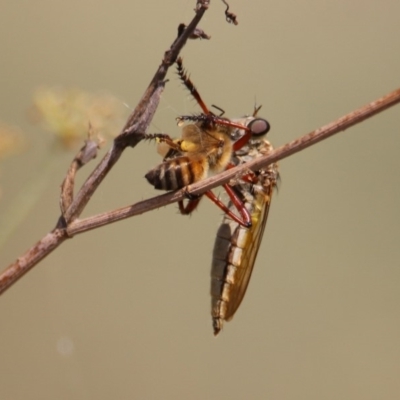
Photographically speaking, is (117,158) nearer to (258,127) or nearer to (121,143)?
(121,143)

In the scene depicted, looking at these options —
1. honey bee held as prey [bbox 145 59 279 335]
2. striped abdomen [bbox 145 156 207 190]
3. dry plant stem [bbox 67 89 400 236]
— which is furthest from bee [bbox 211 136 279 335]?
dry plant stem [bbox 67 89 400 236]

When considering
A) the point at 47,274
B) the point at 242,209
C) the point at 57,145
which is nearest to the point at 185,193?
the point at 57,145

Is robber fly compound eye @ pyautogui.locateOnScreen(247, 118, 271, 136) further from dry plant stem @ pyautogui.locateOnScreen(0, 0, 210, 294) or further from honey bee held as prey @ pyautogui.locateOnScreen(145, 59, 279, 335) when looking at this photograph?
dry plant stem @ pyautogui.locateOnScreen(0, 0, 210, 294)

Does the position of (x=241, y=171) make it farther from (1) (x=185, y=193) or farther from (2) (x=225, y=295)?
(2) (x=225, y=295)

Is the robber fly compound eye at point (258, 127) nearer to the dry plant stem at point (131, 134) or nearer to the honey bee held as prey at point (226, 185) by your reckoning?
the honey bee held as prey at point (226, 185)

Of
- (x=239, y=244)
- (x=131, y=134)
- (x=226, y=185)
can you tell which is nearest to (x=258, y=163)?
(x=131, y=134)

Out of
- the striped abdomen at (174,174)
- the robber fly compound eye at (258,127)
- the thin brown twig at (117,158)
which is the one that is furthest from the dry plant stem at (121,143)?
the robber fly compound eye at (258,127)

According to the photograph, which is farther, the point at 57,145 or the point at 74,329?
the point at 74,329
